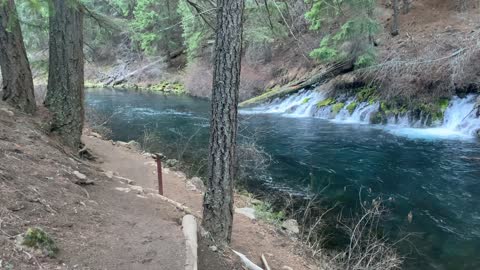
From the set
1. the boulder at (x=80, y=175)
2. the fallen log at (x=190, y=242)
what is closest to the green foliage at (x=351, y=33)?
the boulder at (x=80, y=175)

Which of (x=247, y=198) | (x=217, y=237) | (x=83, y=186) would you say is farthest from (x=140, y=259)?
(x=247, y=198)

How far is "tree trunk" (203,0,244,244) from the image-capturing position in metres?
4.69

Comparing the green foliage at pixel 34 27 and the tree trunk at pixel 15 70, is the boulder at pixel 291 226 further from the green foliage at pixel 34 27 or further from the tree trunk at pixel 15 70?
the green foliage at pixel 34 27

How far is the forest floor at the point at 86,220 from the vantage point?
363cm

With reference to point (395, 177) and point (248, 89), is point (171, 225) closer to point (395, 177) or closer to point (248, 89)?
point (395, 177)

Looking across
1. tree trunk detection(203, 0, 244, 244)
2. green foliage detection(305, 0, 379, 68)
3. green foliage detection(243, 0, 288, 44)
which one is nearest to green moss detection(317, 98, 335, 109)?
green foliage detection(305, 0, 379, 68)

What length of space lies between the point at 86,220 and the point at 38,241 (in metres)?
1.04

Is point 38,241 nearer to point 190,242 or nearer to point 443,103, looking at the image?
point 190,242

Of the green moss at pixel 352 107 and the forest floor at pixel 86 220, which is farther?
the green moss at pixel 352 107

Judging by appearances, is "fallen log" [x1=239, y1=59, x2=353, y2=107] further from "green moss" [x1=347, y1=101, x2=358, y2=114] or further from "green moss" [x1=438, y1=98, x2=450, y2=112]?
"green moss" [x1=438, y1=98, x2=450, y2=112]

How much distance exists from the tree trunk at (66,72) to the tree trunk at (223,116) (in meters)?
3.50

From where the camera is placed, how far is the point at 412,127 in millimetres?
16359

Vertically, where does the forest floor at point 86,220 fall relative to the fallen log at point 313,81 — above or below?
below

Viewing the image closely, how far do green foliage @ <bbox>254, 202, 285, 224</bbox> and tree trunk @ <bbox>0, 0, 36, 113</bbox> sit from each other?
4.36 metres
